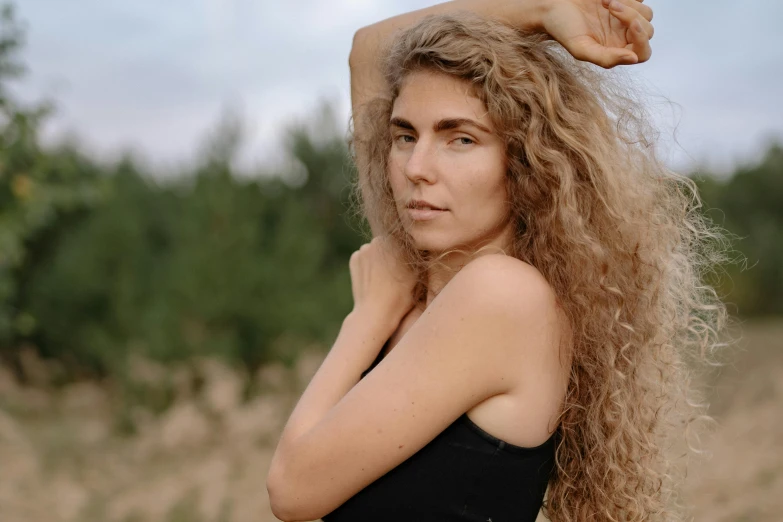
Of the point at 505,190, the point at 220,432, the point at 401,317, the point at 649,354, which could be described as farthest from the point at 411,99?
the point at 220,432

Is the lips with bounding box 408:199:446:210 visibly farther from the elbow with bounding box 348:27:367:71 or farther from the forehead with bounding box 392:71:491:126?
the elbow with bounding box 348:27:367:71

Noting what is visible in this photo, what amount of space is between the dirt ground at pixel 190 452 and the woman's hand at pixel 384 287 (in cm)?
271

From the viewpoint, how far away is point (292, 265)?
862 cm

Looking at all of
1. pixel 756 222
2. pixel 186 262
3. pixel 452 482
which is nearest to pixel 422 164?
pixel 452 482

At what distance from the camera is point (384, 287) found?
1990mm

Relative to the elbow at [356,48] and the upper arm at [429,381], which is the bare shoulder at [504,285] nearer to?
the upper arm at [429,381]

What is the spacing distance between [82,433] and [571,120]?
6.13 meters

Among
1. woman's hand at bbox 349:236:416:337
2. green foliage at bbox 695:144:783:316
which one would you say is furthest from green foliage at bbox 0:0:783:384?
woman's hand at bbox 349:236:416:337

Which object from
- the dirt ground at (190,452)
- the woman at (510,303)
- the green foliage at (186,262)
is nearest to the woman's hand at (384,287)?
the woman at (510,303)

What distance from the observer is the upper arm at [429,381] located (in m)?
1.58

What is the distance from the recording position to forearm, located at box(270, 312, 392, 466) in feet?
5.64

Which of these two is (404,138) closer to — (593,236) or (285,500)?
(593,236)

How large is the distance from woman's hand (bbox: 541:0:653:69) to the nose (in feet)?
1.10

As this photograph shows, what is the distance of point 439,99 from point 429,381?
22.5 inches
